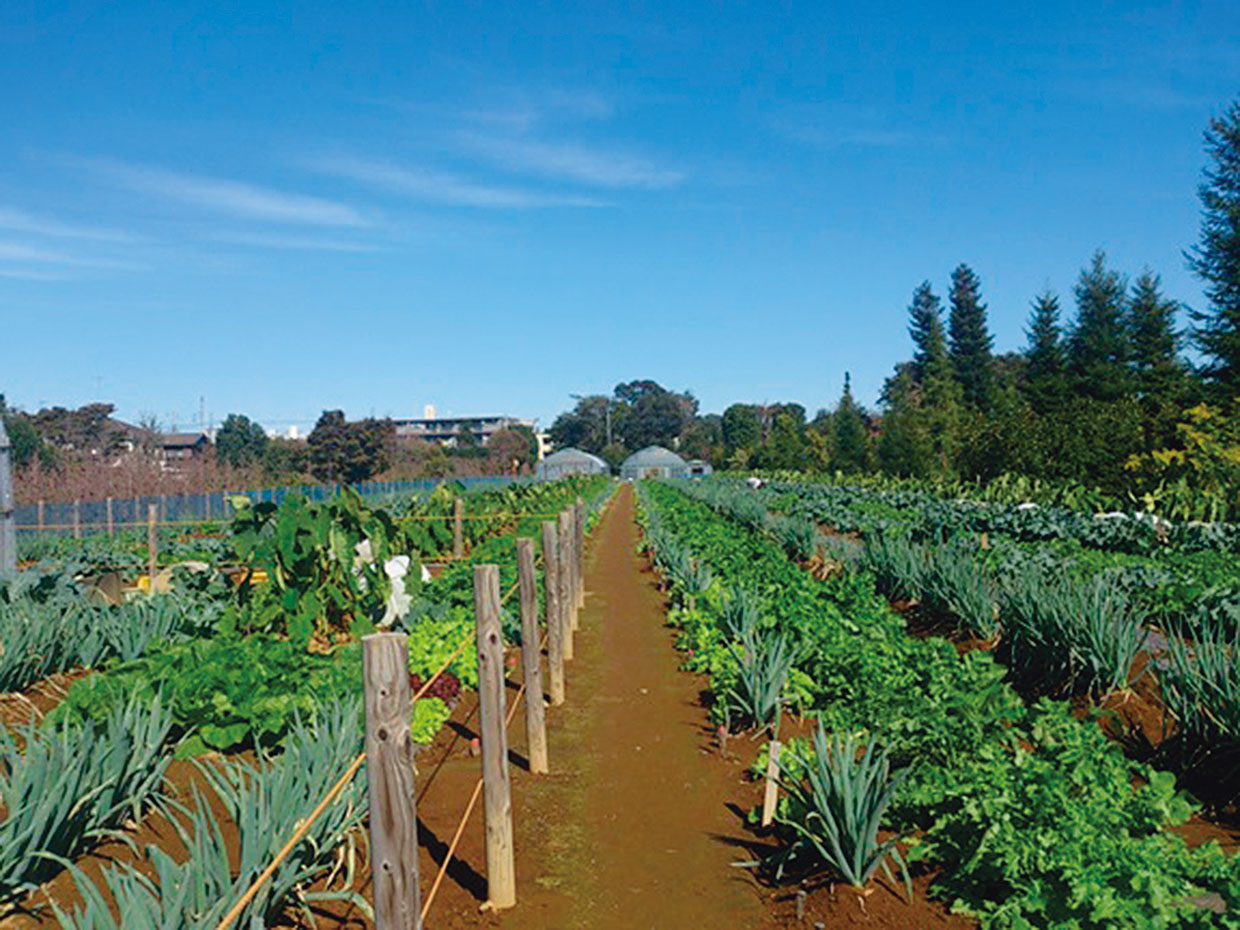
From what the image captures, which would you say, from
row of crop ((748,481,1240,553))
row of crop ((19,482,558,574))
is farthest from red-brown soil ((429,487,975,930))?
row of crop ((748,481,1240,553))

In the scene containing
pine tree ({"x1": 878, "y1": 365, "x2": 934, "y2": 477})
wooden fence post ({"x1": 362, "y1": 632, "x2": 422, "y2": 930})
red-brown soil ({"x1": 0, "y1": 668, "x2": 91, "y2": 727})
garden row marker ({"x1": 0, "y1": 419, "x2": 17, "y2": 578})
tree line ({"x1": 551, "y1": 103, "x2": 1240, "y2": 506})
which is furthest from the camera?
pine tree ({"x1": 878, "y1": 365, "x2": 934, "y2": 477})

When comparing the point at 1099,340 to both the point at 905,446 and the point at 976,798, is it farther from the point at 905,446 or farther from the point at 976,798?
the point at 976,798

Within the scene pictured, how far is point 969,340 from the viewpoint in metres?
81.9

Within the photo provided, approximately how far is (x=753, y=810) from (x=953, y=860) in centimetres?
148

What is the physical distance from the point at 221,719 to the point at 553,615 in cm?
345

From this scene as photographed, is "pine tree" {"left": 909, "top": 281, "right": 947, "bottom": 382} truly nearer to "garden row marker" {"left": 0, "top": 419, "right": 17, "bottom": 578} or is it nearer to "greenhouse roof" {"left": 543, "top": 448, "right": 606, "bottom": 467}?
"greenhouse roof" {"left": 543, "top": 448, "right": 606, "bottom": 467}

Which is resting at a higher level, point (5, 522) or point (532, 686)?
point (5, 522)

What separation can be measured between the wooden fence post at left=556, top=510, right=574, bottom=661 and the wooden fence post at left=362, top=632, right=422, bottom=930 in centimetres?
583

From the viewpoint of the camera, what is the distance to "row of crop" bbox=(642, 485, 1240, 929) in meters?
3.36

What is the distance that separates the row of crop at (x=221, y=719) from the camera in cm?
337

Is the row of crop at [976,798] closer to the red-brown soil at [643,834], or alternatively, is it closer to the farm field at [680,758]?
the farm field at [680,758]

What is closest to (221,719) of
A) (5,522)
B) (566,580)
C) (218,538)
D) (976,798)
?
(976,798)

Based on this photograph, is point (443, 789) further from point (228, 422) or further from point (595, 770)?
point (228, 422)

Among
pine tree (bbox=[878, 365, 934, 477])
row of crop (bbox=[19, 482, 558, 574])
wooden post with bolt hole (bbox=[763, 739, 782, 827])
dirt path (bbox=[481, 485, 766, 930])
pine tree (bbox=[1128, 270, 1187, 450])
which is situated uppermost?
pine tree (bbox=[1128, 270, 1187, 450])
